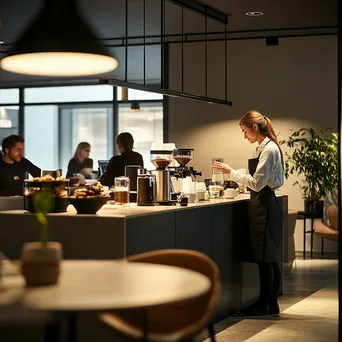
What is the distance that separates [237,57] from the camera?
1175 cm

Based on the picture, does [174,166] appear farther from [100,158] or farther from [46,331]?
[100,158]

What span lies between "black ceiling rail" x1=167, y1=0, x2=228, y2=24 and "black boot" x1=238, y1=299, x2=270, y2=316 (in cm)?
354

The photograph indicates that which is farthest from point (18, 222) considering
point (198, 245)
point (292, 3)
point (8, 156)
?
point (292, 3)

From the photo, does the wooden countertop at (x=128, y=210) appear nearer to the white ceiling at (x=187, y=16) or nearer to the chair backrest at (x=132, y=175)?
the chair backrest at (x=132, y=175)

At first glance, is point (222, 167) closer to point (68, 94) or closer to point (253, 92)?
point (253, 92)

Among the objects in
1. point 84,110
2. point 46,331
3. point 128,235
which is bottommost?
point 46,331

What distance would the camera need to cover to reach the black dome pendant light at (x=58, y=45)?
316cm

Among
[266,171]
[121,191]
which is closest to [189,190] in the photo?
[266,171]

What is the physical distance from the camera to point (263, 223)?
6.80 m

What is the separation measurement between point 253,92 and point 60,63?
336 inches

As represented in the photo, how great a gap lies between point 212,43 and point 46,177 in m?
7.11

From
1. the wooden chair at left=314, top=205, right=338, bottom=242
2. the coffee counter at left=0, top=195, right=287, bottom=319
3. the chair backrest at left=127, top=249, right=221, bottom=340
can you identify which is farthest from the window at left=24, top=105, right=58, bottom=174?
the chair backrest at left=127, top=249, right=221, bottom=340

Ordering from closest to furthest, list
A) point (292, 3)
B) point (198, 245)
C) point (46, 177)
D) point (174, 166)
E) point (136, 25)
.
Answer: point (46, 177) < point (198, 245) < point (174, 166) < point (292, 3) < point (136, 25)

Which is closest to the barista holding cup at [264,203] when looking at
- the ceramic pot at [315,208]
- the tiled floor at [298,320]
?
the tiled floor at [298,320]
